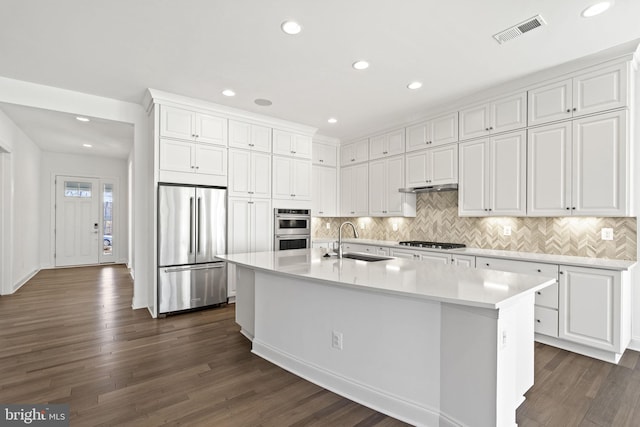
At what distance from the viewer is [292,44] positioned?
9.16 ft

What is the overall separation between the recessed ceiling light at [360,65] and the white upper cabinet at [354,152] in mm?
2481

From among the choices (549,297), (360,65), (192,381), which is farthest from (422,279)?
(360,65)

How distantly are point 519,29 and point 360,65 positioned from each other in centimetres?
138

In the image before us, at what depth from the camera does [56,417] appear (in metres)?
1.98

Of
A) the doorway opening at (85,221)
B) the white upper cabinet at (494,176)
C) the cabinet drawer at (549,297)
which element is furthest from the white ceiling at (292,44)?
the doorway opening at (85,221)

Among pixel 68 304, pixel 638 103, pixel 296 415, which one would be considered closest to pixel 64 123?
pixel 68 304

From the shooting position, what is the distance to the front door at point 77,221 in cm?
750

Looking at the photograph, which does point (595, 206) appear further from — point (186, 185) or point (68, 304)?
point (68, 304)

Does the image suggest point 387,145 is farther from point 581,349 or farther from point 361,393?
point 361,393

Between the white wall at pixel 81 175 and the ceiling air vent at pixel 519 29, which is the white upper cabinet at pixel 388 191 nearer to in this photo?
the ceiling air vent at pixel 519 29

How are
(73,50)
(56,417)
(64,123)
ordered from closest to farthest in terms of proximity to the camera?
(56,417) → (73,50) → (64,123)

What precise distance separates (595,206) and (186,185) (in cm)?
464

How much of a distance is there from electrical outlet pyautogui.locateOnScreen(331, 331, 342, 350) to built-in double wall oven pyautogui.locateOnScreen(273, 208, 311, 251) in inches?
114

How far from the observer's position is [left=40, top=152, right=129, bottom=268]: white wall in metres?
7.28
